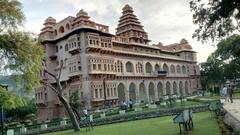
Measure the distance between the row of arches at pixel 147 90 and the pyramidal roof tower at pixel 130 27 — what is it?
9.48 metres

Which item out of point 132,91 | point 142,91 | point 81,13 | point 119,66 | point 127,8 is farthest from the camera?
point 127,8

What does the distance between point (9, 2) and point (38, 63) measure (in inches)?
194

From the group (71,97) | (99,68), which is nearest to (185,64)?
(99,68)

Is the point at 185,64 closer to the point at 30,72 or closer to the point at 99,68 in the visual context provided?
the point at 99,68

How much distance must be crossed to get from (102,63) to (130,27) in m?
17.3

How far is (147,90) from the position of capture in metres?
63.7

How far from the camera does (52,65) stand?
185ft

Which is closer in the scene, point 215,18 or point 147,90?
point 215,18

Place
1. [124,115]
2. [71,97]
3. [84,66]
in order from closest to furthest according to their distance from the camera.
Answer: [124,115], [71,97], [84,66]

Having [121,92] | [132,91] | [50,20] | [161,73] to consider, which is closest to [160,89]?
[161,73]

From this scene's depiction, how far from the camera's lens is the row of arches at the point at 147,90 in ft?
190

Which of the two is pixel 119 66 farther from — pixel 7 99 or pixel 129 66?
pixel 7 99

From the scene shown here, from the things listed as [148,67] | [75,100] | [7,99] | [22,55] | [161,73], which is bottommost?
[75,100]

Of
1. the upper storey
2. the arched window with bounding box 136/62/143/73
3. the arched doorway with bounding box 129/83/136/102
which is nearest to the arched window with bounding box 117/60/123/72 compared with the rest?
the arched doorway with bounding box 129/83/136/102
